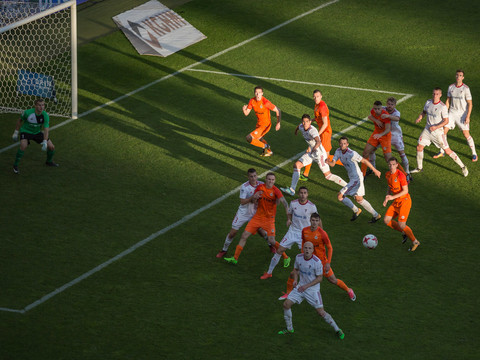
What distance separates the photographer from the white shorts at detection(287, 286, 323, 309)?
15016 millimetres

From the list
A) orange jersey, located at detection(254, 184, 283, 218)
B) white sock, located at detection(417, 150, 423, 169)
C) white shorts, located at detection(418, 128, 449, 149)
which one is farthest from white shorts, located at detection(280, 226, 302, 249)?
white shorts, located at detection(418, 128, 449, 149)

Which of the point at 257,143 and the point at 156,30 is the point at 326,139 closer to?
the point at 257,143

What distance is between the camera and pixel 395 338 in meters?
15.3

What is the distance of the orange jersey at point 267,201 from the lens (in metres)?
17.0

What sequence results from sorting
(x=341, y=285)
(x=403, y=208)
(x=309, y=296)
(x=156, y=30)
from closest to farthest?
(x=309, y=296)
(x=341, y=285)
(x=403, y=208)
(x=156, y=30)

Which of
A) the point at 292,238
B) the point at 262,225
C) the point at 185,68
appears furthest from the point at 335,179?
the point at 185,68

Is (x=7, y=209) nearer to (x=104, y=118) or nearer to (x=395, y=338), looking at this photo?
(x=104, y=118)

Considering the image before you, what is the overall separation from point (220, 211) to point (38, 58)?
34.8 ft

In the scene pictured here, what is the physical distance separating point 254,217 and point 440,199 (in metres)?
5.14

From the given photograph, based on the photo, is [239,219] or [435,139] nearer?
[239,219]

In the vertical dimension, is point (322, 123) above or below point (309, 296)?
above

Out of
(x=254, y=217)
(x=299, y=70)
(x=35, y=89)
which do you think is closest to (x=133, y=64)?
(x=35, y=89)

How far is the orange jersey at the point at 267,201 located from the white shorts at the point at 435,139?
18.0 ft

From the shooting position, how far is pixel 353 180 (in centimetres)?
1902
